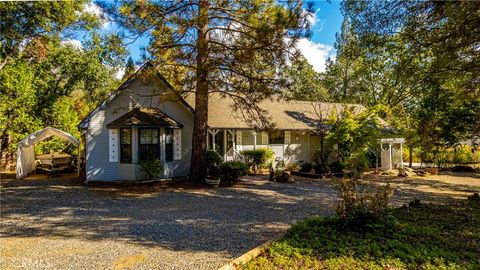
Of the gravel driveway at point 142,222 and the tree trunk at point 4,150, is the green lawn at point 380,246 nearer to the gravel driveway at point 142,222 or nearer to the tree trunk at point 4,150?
the gravel driveway at point 142,222

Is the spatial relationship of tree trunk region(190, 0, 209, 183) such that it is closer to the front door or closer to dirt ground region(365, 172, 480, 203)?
the front door

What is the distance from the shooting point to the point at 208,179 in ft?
43.5

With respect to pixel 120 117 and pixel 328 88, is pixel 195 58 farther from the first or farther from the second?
pixel 328 88

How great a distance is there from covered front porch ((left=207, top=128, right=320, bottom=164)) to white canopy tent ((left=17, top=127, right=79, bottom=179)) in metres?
8.61

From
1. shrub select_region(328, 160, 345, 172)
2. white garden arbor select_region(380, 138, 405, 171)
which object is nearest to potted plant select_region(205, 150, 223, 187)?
shrub select_region(328, 160, 345, 172)

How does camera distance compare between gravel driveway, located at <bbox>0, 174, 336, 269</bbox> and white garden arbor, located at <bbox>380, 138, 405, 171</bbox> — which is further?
white garden arbor, located at <bbox>380, 138, 405, 171</bbox>

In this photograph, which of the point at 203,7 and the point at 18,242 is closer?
the point at 18,242

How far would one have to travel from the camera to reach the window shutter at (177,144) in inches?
589

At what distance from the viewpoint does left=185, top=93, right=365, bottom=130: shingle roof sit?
17273mm

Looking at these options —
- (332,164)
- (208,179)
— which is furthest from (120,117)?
(332,164)

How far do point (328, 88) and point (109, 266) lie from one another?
31207 millimetres

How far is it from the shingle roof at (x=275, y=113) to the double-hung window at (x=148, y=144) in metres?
3.24

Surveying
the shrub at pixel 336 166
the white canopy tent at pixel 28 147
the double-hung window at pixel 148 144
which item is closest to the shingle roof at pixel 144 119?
the double-hung window at pixel 148 144

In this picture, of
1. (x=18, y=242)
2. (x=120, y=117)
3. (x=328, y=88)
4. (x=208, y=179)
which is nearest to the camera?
(x=18, y=242)
